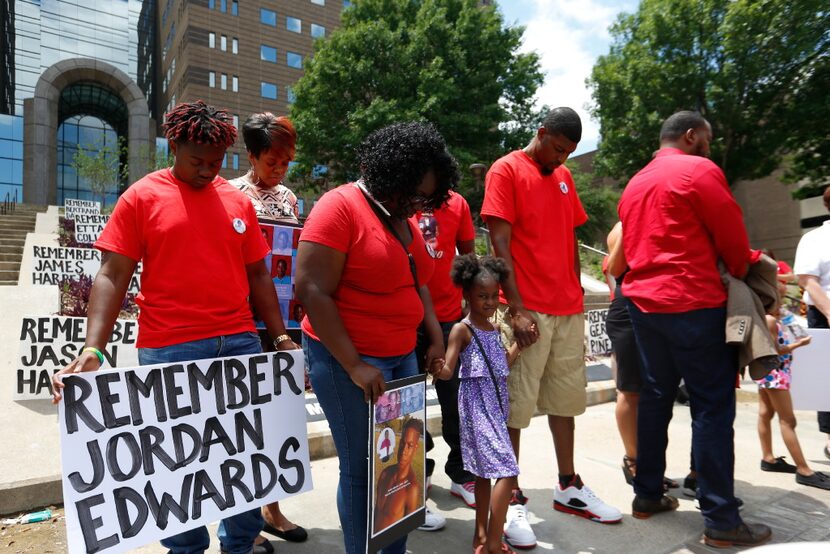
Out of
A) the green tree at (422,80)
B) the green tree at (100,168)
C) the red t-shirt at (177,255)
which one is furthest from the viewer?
the green tree at (100,168)

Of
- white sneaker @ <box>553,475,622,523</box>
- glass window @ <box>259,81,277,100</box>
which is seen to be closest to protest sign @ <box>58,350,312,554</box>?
white sneaker @ <box>553,475,622,523</box>

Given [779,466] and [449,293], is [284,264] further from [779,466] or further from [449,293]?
[779,466]

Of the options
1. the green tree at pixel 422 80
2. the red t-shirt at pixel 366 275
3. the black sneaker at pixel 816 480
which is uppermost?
the green tree at pixel 422 80

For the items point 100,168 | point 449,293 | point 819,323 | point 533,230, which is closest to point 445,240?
point 449,293

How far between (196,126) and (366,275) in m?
0.98

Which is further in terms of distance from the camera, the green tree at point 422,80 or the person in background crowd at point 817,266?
the green tree at point 422,80

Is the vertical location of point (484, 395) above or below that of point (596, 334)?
above

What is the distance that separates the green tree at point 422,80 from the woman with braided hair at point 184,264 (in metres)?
18.8

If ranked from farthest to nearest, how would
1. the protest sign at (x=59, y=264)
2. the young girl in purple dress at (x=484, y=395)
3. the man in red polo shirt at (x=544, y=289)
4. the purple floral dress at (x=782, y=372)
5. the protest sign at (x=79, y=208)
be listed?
the protest sign at (x=79, y=208), the protest sign at (x=59, y=264), the purple floral dress at (x=782, y=372), the man in red polo shirt at (x=544, y=289), the young girl in purple dress at (x=484, y=395)

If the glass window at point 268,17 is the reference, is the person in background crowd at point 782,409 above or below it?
below

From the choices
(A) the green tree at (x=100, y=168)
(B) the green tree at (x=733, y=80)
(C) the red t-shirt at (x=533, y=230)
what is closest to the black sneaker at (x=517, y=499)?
(C) the red t-shirt at (x=533, y=230)

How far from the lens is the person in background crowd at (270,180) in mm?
2867

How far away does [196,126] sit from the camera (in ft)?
7.42

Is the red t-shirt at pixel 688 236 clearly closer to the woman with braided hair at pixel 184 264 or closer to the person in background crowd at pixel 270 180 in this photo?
the person in background crowd at pixel 270 180
